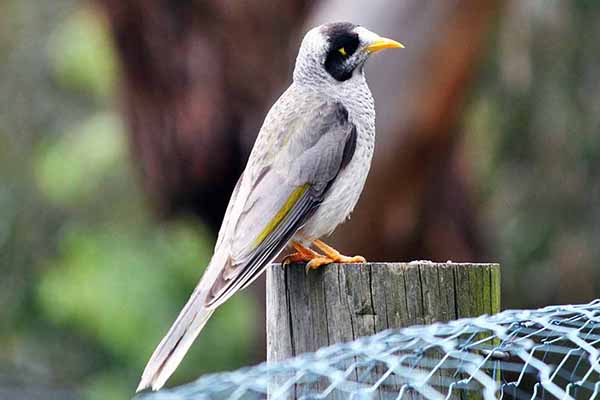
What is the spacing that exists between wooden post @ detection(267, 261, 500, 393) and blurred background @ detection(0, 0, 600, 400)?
16.5 feet

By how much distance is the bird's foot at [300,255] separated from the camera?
188 inches

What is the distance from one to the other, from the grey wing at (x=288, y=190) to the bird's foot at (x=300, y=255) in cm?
9

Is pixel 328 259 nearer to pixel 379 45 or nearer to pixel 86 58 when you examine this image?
pixel 379 45

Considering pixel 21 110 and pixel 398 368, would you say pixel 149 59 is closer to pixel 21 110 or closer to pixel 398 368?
pixel 21 110

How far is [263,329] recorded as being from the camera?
10.5 metres

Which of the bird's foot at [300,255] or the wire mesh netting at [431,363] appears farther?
the bird's foot at [300,255]

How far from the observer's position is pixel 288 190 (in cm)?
545

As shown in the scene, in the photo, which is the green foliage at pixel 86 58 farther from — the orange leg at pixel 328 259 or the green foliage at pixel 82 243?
the orange leg at pixel 328 259

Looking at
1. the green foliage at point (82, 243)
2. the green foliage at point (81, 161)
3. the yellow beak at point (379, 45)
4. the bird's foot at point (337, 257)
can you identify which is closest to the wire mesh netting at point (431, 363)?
the bird's foot at point (337, 257)

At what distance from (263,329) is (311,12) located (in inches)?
110

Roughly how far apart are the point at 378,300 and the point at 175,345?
3.06 ft

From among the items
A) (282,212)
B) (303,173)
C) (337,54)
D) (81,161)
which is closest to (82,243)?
(81,161)

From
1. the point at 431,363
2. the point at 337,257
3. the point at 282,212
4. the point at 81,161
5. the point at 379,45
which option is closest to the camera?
the point at 431,363

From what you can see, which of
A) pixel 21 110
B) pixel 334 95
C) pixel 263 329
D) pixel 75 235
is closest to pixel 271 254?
pixel 334 95
